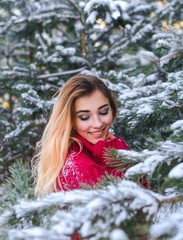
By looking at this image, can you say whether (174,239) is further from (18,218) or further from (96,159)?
(96,159)

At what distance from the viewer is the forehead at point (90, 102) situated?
200 cm

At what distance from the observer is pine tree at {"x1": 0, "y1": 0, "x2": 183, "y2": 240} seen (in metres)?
0.95

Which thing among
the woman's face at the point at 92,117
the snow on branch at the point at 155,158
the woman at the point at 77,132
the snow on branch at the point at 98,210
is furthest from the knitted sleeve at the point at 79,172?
the snow on branch at the point at 98,210

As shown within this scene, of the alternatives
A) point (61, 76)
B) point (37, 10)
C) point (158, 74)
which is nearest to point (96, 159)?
point (158, 74)

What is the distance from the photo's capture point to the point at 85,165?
1860mm

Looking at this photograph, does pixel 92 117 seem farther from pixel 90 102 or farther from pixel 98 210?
pixel 98 210

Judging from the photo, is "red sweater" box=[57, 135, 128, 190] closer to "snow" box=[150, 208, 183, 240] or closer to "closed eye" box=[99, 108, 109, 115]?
"closed eye" box=[99, 108, 109, 115]

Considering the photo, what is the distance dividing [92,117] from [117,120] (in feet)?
1.26

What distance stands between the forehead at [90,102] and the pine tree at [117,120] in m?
0.13

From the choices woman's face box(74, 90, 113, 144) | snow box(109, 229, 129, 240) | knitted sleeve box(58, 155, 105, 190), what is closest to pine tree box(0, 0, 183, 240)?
snow box(109, 229, 129, 240)

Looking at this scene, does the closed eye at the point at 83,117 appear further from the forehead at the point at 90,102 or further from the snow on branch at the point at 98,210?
the snow on branch at the point at 98,210

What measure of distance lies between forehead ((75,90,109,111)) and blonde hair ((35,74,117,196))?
19mm

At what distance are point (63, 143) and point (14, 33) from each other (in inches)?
109

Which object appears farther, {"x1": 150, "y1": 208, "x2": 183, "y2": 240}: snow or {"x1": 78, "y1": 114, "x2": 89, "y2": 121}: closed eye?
{"x1": 78, "y1": 114, "x2": 89, "y2": 121}: closed eye
